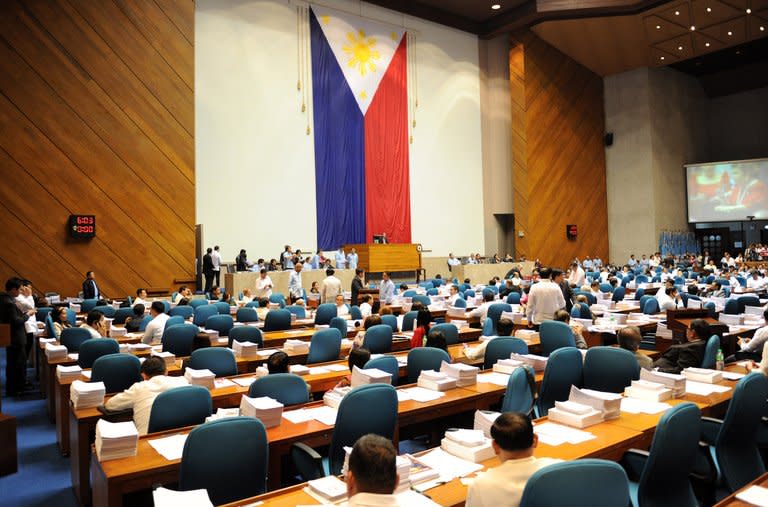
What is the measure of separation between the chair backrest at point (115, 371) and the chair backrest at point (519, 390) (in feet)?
10.5

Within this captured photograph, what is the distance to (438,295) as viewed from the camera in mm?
12711

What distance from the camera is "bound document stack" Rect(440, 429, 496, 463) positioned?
294 cm

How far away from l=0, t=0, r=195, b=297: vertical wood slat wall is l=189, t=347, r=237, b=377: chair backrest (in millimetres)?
9820

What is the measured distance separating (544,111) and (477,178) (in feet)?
13.1

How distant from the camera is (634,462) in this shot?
120 inches

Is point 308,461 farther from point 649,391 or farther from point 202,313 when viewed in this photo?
point 202,313

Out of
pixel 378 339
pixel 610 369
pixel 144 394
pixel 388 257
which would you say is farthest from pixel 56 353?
pixel 388 257

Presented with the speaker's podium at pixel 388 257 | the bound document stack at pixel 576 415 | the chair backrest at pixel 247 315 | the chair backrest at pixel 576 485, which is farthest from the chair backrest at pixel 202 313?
the speaker's podium at pixel 388 257

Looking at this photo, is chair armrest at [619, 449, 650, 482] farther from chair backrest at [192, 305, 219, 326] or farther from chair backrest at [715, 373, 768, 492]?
chair backrest at [192, 305, 219, 326]

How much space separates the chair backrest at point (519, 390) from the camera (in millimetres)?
Result: 3869

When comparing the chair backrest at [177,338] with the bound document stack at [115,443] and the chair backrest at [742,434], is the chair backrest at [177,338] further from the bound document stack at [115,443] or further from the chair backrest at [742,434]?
the chair backrest at [742,434]

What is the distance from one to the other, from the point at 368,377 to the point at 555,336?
8.89 ft

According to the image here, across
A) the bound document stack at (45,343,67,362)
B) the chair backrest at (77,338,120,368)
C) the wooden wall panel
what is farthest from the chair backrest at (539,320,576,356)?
the wooden wall panel

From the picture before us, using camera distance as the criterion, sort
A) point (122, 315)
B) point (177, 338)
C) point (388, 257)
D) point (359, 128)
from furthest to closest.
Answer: point (359, 128)
point (388, 257)
point (122, 315)
point (177, 338)
